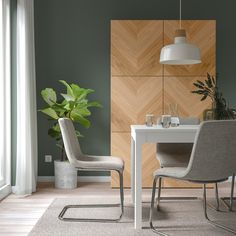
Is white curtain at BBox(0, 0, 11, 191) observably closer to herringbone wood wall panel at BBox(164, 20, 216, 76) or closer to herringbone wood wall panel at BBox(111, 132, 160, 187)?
herringbone wood wall panel at BBox(111, 132, 160, 187)

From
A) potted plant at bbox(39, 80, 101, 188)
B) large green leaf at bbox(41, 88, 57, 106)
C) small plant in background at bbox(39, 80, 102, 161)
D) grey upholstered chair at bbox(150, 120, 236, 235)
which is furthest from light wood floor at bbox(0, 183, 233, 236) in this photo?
grey upholstered chair at bbox(150, 120, 236, 235)

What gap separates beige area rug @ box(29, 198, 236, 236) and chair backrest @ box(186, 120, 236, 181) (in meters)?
0.51

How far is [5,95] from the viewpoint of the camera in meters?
5.12

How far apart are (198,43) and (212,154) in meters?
2.61

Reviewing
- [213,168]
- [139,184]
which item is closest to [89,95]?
[139,184]

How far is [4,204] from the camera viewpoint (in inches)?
177

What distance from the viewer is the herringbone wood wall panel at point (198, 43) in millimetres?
5527

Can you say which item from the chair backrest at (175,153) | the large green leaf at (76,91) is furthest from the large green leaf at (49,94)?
the chair backrest at (175,153)

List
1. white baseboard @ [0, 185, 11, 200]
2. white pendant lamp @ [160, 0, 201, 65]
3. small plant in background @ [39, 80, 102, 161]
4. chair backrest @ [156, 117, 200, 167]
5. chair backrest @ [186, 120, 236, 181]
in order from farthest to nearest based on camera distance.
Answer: small plant in background @ [39, 80, 102, 161] < white baseboard @ [0, 185, 11, 200] < chair backrest @ [156, 117, 200, 167] < white pendant lamp @ [160, 0, 201, 65] < chair backrest @ [186, 120, 236, 181]

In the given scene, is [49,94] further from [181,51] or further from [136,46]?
[181,51]

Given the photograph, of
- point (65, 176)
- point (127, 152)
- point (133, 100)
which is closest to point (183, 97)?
point (133, 100)

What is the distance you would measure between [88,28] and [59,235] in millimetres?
3361

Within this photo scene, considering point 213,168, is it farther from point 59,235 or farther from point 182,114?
point 182,114

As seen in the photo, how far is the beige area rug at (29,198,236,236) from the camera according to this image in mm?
3486
